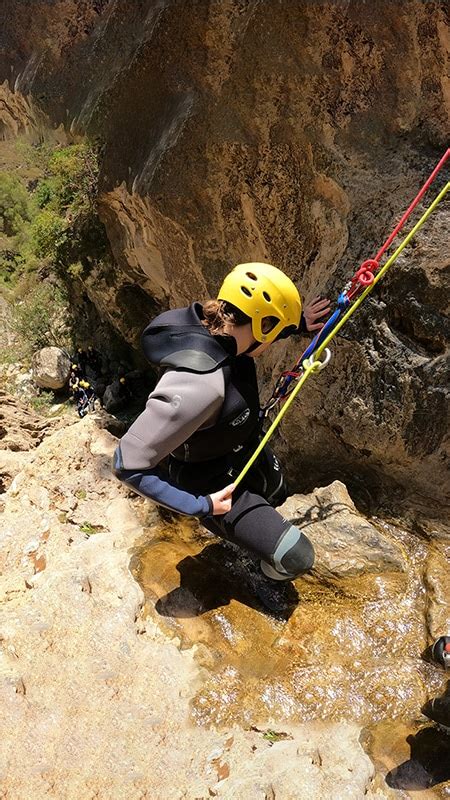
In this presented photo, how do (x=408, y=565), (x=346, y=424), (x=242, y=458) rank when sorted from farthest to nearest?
1. (x=346, y=424)
2. (x=408, y=565)
3. (x=242, y=458)

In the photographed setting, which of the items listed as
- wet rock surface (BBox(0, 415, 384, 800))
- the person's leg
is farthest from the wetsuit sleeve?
wet rock surface (BBox(0, 415, 384, 800))

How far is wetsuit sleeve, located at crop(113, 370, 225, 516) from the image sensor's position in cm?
196

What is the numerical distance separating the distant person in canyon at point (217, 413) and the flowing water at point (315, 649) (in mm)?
326

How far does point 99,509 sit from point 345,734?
1.87 metres

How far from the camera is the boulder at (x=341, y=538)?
2.86 meters

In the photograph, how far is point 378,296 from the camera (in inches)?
125

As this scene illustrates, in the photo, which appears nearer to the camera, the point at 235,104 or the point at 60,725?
the point at 60,725

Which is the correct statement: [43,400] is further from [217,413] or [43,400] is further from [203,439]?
[217,413]

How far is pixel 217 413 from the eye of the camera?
218 centimetres

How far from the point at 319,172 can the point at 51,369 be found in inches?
281

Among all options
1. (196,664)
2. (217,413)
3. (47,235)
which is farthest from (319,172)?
(47,235)

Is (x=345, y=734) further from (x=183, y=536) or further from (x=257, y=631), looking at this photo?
(x=183, y=536)

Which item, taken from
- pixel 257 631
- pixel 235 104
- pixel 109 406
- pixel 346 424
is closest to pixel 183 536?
pixel 257 631

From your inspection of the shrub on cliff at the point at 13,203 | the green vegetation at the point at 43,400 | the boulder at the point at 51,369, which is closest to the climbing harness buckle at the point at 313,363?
the boulder at the point at 51,369
